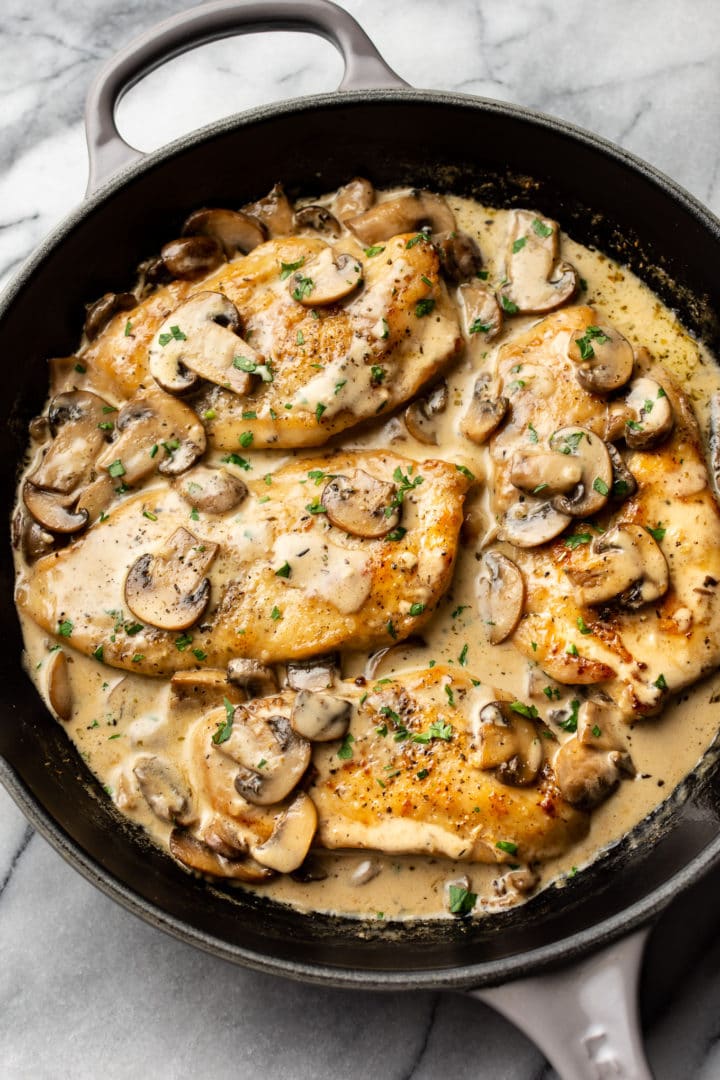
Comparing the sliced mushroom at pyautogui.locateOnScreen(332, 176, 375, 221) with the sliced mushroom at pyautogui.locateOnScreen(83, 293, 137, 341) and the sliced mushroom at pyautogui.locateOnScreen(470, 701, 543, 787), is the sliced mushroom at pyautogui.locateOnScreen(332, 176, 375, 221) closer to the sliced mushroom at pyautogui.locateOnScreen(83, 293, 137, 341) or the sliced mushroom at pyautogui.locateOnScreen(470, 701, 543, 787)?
the sliced mushroom at pyautogui.locateOnScreen(83, 293, 137, 341)

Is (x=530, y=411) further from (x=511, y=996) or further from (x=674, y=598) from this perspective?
(x=511, y=996)

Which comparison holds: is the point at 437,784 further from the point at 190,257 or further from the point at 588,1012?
the point at 190,257

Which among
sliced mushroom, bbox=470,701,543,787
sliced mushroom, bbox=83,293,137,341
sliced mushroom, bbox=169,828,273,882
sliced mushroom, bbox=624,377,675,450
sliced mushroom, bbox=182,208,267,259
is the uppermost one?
sliced mushroom, bbox=624,377,675,450

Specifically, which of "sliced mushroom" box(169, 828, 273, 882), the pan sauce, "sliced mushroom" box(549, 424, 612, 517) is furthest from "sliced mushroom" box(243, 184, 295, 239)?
"sliced mushroom" box(169, 828, 273, 882)

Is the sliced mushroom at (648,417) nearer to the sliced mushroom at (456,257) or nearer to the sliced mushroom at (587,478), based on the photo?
the sliced mushroom at (587,478)

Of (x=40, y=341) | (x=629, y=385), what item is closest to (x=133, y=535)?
(x=40, y=341)

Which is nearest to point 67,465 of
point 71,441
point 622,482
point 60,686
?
point 71,441

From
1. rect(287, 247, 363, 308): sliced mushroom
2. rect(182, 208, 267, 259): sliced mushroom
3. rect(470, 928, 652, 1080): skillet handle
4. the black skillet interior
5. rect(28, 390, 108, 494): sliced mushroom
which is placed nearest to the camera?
rect(470, 928, 652, 1080): skillet handle
